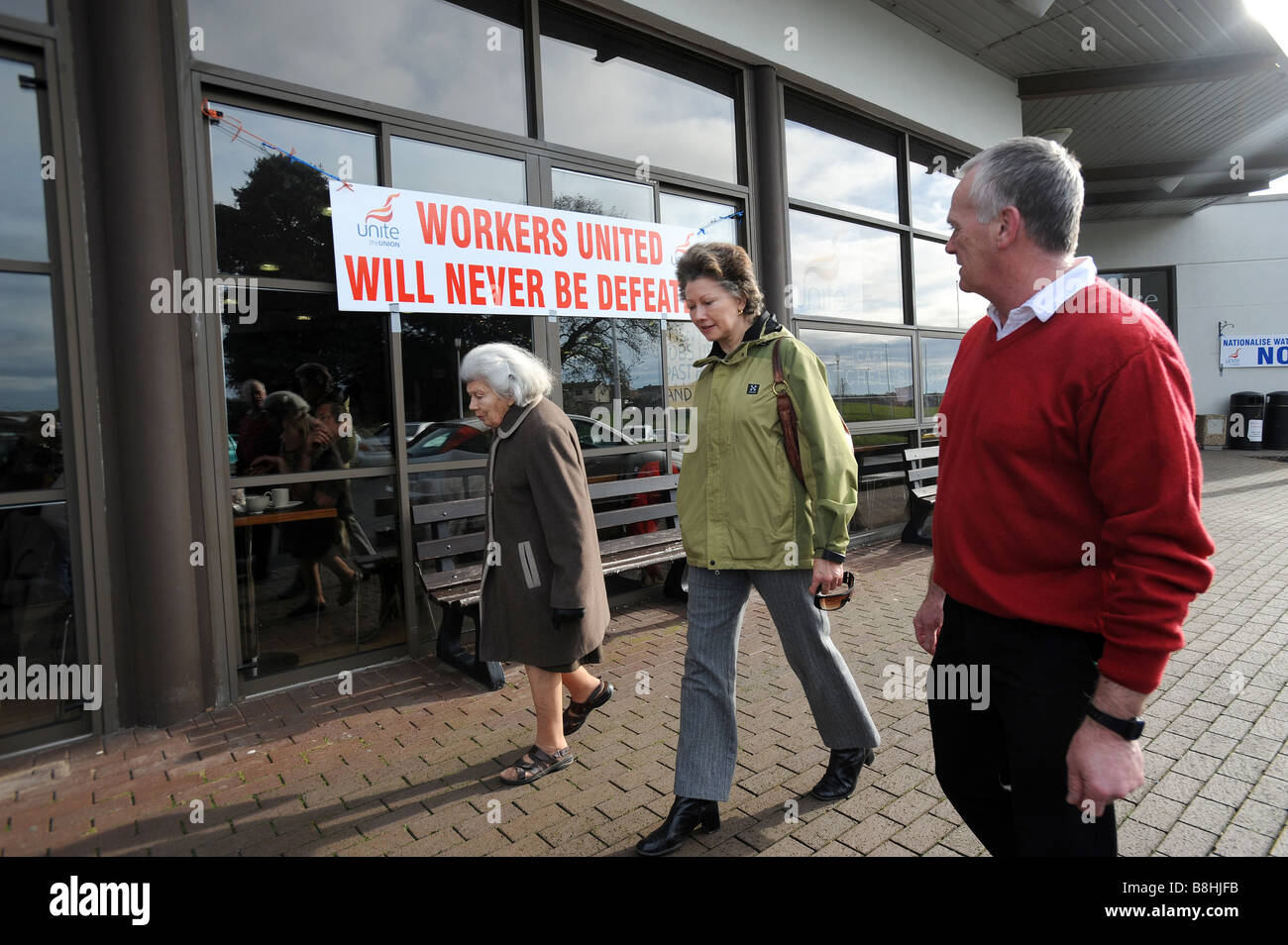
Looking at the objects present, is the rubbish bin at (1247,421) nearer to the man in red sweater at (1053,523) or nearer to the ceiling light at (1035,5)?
the ceiling light at (1035,5)

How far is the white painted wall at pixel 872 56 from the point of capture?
22.3 feet

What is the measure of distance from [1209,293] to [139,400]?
23099mm

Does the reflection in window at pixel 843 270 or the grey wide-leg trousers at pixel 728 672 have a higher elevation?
the reflection in window at pixel 843 270

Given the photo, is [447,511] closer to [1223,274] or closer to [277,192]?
[277,192]

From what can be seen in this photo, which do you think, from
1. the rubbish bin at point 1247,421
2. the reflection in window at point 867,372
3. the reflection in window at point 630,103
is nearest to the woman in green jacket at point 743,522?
the reflection in window at point 630,103

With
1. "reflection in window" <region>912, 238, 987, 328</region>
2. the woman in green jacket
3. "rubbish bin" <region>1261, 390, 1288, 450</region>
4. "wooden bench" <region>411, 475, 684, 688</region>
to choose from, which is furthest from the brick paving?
"rubbish bin" <region>1261, 390, 1288, 450</region>

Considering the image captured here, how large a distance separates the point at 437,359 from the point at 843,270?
16.6 feet

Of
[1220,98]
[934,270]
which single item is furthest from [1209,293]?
[934,270]

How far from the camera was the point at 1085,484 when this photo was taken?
158 cm

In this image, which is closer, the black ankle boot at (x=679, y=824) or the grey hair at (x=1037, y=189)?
the grey hair at (x=1037, y=189)

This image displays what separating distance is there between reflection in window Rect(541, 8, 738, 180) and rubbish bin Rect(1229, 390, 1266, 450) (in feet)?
57.7

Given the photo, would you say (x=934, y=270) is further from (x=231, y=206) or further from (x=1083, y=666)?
(x=1083, y=666)

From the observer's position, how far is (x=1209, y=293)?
1934 centimetres

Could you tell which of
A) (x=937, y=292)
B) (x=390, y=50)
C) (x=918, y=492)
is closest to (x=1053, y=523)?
(x=390, y=50)
